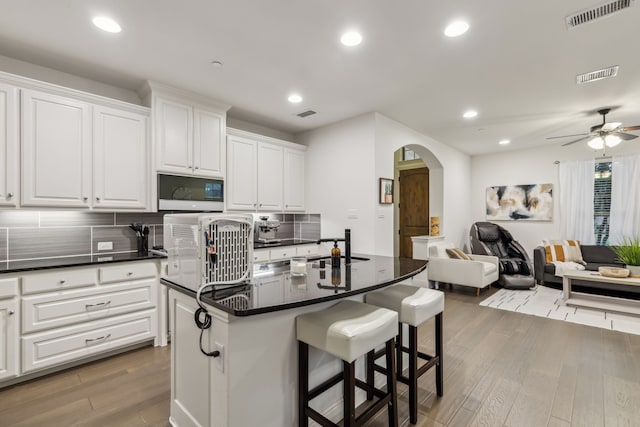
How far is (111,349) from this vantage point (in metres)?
2.65

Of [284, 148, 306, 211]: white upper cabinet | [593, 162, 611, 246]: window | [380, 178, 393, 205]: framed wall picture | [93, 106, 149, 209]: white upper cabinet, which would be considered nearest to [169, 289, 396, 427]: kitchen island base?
[93, 106, 149, 209]: white upper cabinet

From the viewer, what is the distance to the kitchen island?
1319 mm

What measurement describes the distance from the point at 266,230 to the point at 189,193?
1186mm

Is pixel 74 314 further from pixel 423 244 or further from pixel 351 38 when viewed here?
pixel 423 244

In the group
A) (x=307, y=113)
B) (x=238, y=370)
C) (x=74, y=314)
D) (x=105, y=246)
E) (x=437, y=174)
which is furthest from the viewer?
(x=437, y=174)

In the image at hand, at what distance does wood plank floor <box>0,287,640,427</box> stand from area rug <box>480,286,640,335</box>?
0.42 metres

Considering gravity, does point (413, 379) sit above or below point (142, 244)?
below

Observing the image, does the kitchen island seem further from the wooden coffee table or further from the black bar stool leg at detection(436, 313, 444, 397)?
the wooden coffee table

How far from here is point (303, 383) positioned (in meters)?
1.55

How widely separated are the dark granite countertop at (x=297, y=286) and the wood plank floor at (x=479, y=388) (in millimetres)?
917

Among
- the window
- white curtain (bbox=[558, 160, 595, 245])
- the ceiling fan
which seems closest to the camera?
the ceiling fan

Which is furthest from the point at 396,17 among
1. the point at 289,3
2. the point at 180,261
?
the point at 180,261

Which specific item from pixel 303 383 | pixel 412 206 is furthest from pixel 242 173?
pixel 412 206

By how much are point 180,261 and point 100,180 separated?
1852 mm
